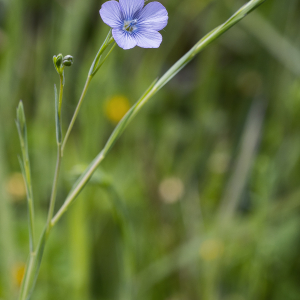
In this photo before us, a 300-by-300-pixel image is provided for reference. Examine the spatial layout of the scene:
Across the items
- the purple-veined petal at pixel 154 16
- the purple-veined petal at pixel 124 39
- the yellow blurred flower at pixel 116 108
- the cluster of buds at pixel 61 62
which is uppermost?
the yellow blurred flower at pixel 116 108

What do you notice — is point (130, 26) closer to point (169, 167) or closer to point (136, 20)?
point (136, 20)

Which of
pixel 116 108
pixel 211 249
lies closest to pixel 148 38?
pixel 211 249

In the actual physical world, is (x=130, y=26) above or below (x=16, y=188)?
below

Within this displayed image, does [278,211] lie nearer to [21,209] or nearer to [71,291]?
[71,291]

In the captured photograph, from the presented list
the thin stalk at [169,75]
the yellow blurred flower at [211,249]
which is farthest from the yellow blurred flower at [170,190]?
the thin stalk at [169,75]

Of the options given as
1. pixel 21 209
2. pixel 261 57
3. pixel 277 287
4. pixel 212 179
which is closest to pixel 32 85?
pixel 21 209

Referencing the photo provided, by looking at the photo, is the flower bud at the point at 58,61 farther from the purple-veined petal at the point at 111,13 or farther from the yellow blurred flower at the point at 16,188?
the yellow blurred flower at the point at 16,188
